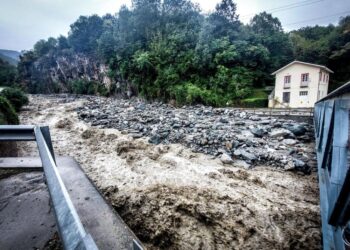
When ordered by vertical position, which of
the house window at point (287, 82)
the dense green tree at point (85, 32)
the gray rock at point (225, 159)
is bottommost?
the gray rock at point (225, 159)

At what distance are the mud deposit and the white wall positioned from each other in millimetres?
16649

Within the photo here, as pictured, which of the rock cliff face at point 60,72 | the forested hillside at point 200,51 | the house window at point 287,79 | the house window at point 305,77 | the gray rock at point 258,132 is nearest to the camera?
the gray rock at point 258,132

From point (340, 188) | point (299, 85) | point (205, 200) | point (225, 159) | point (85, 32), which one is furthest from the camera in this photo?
point (85, 32)

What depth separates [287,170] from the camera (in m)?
4.44

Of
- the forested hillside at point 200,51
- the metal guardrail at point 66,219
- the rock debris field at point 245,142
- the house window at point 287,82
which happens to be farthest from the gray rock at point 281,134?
the house window at point 287,82

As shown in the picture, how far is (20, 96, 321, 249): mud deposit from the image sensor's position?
247 centimetres

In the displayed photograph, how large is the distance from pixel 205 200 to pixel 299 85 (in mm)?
19575

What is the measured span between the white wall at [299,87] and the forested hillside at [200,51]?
2639 millimetres

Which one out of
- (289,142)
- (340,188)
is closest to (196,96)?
(289,142)

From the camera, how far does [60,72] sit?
45969 millimetres

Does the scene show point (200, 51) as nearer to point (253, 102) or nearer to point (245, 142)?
point (253, 102)

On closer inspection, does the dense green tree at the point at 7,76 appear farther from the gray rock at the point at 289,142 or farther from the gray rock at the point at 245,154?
the gray rock at the point at 289,142

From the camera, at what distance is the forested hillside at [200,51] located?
18297 mm

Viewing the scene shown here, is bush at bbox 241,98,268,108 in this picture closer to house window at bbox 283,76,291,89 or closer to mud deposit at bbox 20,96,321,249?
house window at bbox 283,76,291,89
